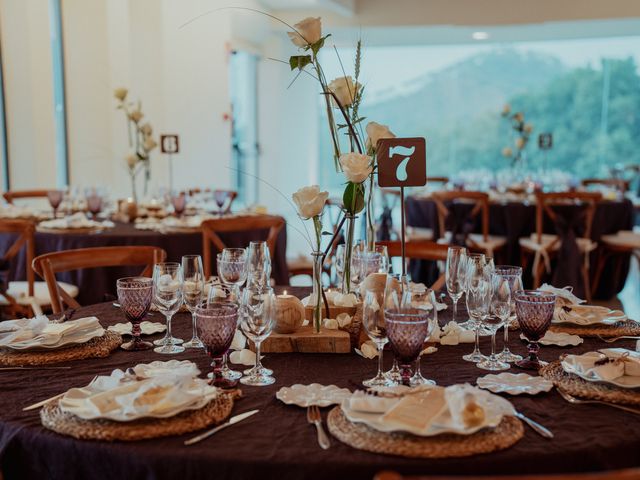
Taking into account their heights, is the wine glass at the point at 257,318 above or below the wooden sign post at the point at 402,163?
below

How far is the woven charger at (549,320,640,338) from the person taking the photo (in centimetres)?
189

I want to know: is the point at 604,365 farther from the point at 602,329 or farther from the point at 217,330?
the point at 217,330

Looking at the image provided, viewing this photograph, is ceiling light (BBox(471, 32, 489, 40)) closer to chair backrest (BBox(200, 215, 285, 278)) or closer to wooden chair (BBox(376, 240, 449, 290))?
chair backrest (BBox(200, 215, 285, 278))

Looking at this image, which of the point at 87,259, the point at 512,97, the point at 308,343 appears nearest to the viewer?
the point at 308,343

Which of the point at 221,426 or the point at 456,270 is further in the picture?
the point at 456,270

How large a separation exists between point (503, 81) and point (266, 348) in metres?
10.1

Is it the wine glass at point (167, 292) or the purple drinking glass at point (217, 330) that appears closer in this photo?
the purple drinking glass at point (217, 330)

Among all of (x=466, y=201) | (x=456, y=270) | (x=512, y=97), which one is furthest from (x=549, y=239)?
(x=512, y=97)

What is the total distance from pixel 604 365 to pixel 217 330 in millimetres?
794

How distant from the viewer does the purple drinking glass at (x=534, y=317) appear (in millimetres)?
1598

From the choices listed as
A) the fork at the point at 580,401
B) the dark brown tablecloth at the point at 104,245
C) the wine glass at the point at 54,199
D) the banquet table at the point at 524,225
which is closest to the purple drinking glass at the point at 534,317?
the fork at the point at 580,401

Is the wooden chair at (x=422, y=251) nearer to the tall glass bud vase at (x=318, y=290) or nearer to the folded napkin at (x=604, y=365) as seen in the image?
the tall glass bud vase at (x=318, y=290)

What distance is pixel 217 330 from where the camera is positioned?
4.70ft

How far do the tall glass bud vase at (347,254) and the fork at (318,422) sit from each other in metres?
0.67
